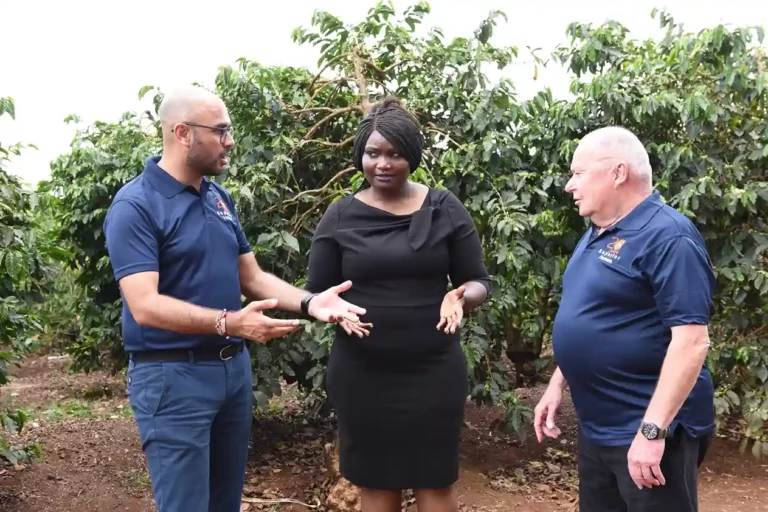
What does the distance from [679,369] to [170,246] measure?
1.65m

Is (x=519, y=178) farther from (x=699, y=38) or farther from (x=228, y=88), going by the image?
(x=228, y=88)

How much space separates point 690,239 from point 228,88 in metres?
→ 3.00

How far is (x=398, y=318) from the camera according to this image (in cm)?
290

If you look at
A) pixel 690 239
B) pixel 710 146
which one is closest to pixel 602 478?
pixel 690 239

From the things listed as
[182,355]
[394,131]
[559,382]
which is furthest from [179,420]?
[559,382]

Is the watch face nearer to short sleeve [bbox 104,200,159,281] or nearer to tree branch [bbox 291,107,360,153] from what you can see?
short sleeve [bbox 104,200,159,281]

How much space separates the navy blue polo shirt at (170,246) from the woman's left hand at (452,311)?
2.48 ft

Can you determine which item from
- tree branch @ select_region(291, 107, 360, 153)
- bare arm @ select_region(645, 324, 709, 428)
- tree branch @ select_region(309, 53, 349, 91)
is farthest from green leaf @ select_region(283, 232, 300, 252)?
bare arm @ select_region(645, 324, 709, 428)

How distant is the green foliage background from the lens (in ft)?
15.0

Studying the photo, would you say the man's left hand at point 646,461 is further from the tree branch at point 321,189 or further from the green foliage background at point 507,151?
the tree branch at point 321,189

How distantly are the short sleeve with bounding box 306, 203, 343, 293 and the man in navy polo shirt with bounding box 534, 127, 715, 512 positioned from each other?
91 centimetres

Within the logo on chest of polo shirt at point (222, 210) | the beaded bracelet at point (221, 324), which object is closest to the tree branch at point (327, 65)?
the logo on chest of polo shirt at point (222, 210)

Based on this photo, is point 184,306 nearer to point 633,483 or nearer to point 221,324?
point 221,324

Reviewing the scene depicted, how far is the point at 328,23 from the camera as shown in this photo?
16.1 ft
